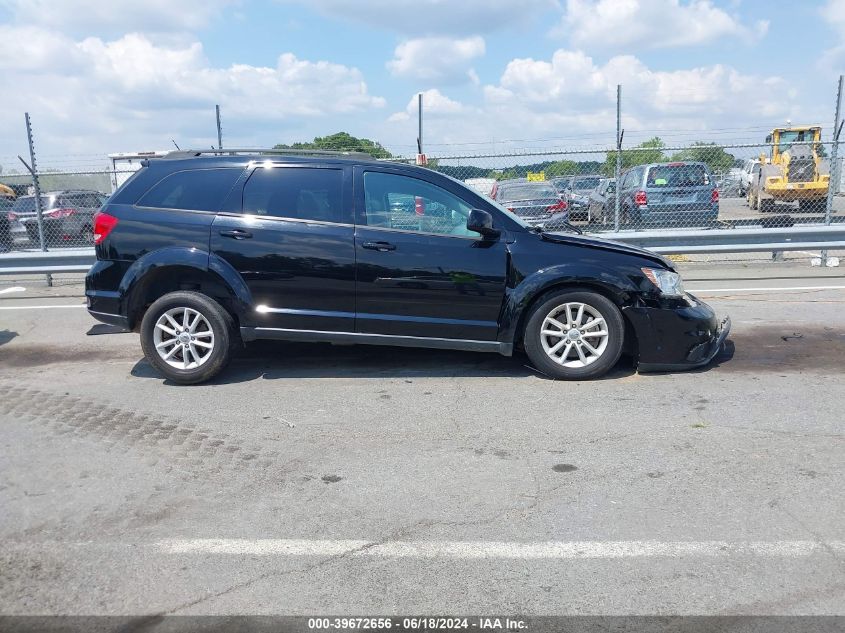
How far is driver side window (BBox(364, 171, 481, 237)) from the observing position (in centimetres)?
600

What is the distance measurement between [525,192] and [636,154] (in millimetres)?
2262

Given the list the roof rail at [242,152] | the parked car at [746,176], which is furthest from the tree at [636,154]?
the roof rail at [242,152]

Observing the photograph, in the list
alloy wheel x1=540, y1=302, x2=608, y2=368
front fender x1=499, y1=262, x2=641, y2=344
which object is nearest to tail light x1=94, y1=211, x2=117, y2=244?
front fender x1=499, y1=262, x2=641, y2=344

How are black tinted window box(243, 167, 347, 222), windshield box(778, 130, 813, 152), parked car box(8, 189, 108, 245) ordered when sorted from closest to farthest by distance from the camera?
black tinted window box(243, 167, 347, 222)
parked car box(8, 189, 108, 245)
windshield box(778, 130, 813, 152)

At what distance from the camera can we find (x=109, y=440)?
491cm

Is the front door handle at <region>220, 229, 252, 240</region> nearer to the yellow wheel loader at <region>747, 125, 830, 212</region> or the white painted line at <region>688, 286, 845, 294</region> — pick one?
the white painted line at <region>688, 286, 845, 294</region>

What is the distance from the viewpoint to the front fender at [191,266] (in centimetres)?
602

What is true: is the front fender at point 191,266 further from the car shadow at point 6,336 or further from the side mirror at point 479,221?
the car shadow at point 6,336

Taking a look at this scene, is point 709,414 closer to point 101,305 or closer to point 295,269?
point 295,269

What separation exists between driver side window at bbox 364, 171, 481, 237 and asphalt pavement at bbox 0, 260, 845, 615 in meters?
1.26

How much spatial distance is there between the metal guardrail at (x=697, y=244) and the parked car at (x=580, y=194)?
81.8 inches

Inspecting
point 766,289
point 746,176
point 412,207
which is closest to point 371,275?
point 412,207

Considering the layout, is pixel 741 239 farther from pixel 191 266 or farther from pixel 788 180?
pixel 788 180

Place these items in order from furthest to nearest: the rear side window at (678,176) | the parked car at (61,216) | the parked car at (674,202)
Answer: the parked car at (61,216), the rear side window at (678,176), the parked car at (674,202)
